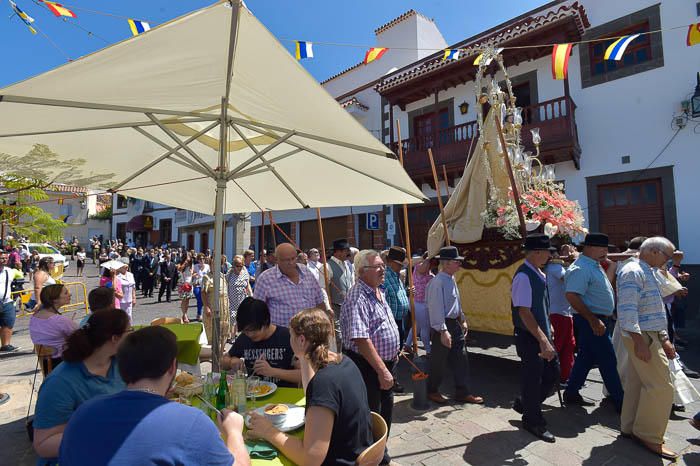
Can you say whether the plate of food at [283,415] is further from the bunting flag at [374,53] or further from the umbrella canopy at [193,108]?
the bunting flag at [374,53]

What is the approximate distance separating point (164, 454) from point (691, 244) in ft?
36.5

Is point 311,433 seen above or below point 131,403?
below

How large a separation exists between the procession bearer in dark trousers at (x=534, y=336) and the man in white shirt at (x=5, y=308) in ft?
24.5

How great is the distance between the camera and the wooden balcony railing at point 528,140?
Answer: 960 cm

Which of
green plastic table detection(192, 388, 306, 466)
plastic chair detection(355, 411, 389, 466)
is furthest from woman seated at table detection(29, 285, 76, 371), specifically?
plastic chair detection(355, 411, 389, 466)

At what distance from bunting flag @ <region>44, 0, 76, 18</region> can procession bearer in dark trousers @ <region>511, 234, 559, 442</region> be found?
23.4ft

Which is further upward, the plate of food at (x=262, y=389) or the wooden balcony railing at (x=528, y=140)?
the wooden balcony railing at (x=528, y=140)

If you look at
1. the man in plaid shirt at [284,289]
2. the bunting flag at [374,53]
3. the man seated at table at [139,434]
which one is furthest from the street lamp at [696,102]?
the man seated at table at [139,434]

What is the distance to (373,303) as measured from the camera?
2854 millimetres

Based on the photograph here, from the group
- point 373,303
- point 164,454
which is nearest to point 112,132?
point 373,303

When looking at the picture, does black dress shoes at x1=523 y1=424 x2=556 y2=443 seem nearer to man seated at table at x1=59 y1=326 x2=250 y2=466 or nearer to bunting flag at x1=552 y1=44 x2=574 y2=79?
man seated at table at x1=59 y1=326 x2=250 y2=466

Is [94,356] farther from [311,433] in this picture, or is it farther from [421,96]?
[421,96]

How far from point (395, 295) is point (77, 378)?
10.5 ft

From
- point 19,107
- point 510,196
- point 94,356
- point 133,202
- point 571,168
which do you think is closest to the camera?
point 94,356
